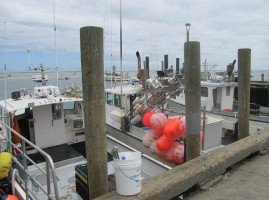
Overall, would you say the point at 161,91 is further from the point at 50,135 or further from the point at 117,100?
the point at 50,135

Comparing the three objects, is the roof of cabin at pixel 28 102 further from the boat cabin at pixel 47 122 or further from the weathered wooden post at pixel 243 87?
the weathered wooden post at pixel 243 87

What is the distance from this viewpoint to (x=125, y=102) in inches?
379

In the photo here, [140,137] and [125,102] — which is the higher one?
[125,102]

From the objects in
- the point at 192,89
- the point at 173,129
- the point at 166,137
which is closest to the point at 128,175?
the point at 192,89

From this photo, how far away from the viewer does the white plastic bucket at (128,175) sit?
2.83 m

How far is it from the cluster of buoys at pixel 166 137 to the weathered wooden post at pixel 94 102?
3230 millimetres

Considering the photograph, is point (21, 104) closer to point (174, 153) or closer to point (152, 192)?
point (174, 153)

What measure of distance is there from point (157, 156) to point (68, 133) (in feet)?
9.56

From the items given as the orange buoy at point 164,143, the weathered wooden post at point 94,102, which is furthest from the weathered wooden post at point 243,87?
the weathered wooden post at point 94,102

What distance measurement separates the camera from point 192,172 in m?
3.63

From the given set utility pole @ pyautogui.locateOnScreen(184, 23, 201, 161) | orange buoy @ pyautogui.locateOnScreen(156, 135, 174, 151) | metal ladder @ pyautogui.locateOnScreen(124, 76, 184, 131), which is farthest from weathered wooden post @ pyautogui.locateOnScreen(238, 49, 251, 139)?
metal ladder @ pyautogui.locateOnScreen(124, 76, 184, 131)

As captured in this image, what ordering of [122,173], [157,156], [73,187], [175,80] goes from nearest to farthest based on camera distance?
[122,173] → [73,187] → [157,156] → [175,80]

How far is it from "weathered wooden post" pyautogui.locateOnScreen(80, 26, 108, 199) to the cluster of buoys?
323cm

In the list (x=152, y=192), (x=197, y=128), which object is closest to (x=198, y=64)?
(x=197, y=128)
